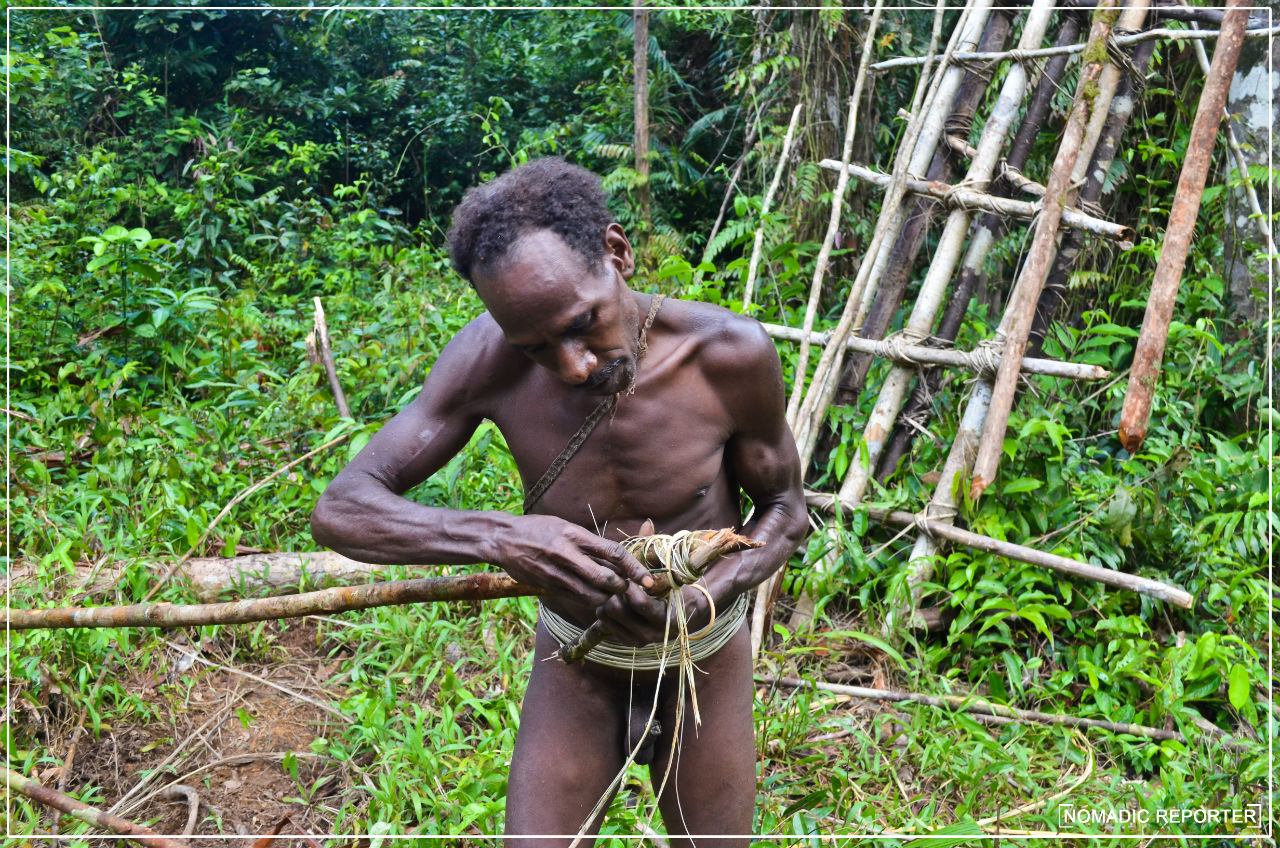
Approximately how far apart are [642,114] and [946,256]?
110 inches

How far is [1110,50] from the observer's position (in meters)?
3.65

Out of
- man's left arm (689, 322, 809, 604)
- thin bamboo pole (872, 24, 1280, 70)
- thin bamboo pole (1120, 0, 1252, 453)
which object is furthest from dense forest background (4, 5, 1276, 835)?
man's left arm (689, 322, 809, 604)

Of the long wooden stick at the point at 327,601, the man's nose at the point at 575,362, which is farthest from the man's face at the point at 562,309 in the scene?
the long wooden stick at the point at 327,601

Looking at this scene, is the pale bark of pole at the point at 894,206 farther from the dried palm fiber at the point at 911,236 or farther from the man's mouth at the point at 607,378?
the man's mouth at the point at 607,378

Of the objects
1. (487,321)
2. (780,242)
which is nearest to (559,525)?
(487,321)

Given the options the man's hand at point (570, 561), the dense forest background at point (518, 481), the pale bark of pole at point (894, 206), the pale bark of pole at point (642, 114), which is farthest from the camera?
the pale bark of pole at point (642, 114)

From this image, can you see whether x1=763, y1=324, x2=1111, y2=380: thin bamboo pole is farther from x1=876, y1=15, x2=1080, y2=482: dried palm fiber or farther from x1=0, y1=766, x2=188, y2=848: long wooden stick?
x1=0, y1=766, x2=188, y2=848: long wooden stick

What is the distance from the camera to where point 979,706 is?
353cm

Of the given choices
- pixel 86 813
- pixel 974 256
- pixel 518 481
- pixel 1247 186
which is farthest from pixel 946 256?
pixel 86 813

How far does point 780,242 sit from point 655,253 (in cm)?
101

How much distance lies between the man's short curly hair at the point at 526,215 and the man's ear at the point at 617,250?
2 centimetres

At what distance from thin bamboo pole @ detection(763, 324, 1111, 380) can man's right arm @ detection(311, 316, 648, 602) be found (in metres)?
2.01

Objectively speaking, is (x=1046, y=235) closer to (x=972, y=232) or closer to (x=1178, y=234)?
(x=1178, y=234)

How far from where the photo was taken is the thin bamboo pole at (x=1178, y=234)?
10.3 feet
